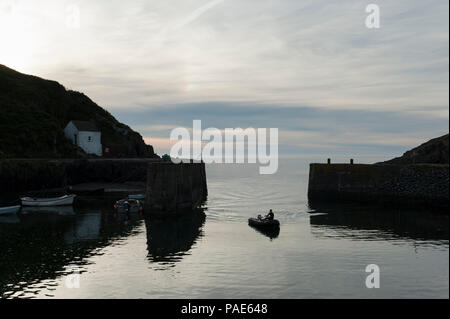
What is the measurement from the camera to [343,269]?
96.4 feet

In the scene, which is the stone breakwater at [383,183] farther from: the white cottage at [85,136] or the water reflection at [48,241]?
the white cottage at [85,136]

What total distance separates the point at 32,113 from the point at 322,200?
7196 centimetres

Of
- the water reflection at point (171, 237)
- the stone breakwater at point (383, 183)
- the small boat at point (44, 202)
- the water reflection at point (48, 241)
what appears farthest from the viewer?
the small boat at point (44, 202)

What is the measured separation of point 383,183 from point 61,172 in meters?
57.1

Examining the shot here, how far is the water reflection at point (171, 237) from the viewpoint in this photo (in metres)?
33.2

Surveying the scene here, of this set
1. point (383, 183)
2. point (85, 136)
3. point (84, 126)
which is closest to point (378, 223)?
point (383, 183)

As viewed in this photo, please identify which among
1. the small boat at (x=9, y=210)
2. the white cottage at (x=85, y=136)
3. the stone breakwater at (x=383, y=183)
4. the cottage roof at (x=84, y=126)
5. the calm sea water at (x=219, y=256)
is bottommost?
the calm sea water at (x=219, y=256)

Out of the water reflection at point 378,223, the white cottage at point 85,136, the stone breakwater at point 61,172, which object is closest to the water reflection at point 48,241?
the stone breakwater at point 61,172

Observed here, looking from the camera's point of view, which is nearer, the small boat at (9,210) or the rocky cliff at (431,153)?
the small boat at (9,210)

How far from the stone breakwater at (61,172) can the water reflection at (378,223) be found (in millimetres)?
38484

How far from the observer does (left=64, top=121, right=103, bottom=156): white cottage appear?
325 feet

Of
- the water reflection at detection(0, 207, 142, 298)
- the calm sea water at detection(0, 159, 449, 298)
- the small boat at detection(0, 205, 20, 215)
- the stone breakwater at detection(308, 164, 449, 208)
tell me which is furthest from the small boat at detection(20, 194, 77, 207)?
the stone breakwater at detection(308, 164, 449, 208)
